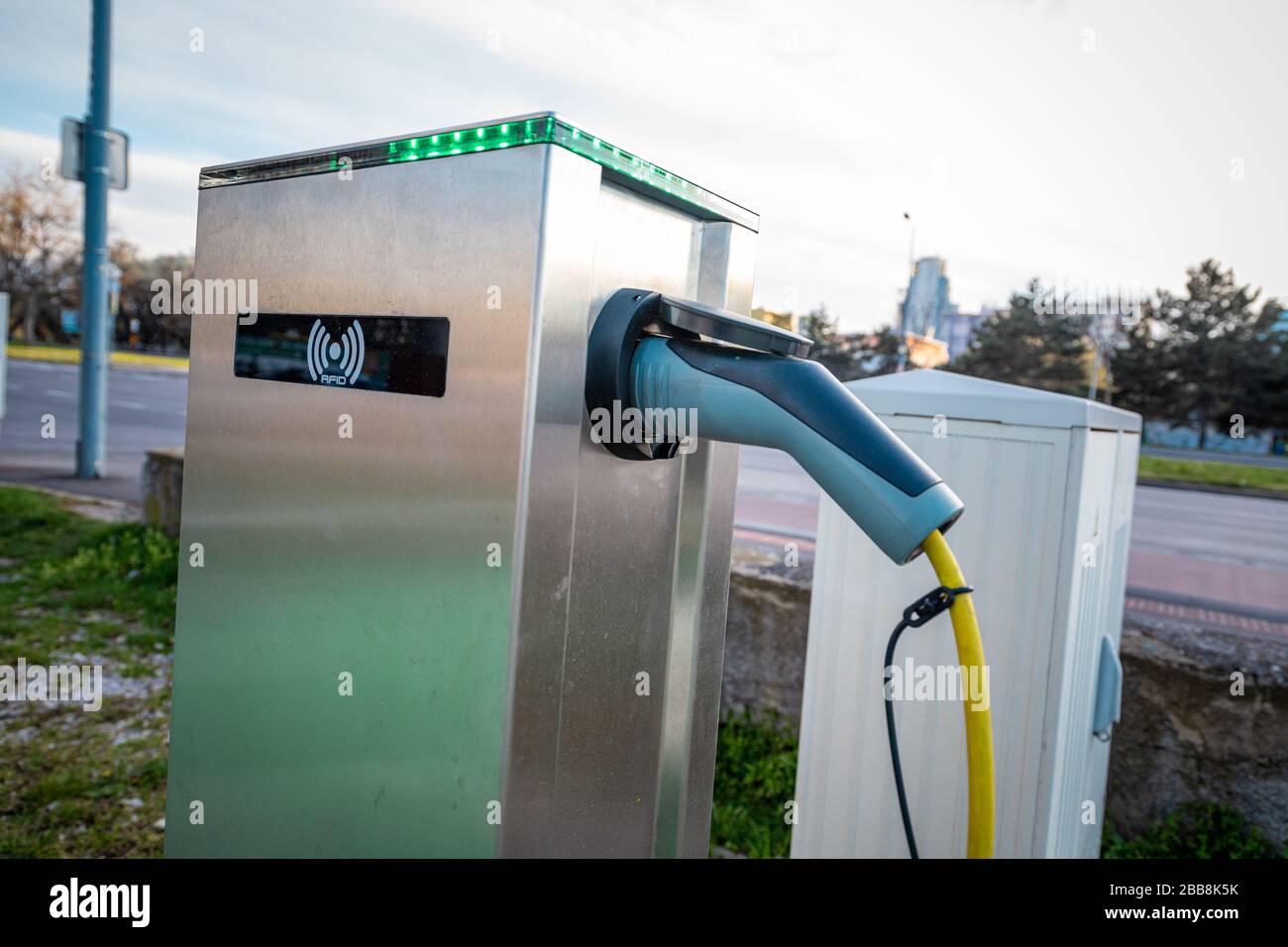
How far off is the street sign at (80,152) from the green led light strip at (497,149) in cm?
751

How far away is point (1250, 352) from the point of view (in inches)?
1181

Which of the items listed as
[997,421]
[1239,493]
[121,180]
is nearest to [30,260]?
[121,180]

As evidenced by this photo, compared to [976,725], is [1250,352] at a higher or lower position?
higher

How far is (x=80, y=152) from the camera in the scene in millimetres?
7504

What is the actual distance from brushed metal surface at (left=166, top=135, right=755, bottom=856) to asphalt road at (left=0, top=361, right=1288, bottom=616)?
683 centimetres

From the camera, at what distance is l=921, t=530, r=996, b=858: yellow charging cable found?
3.15 ft

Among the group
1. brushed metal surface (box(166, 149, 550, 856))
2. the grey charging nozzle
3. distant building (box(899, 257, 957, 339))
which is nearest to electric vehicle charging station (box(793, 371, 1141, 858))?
the grey charging nozzle

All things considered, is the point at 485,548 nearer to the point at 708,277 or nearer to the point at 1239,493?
the point at 708,277

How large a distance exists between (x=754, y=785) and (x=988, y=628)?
1.67 m

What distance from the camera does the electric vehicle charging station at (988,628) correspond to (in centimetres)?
192

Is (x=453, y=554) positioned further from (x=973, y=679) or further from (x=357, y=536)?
(x=973, y=679)

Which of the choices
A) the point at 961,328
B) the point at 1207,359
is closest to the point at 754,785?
the point at 961,328
